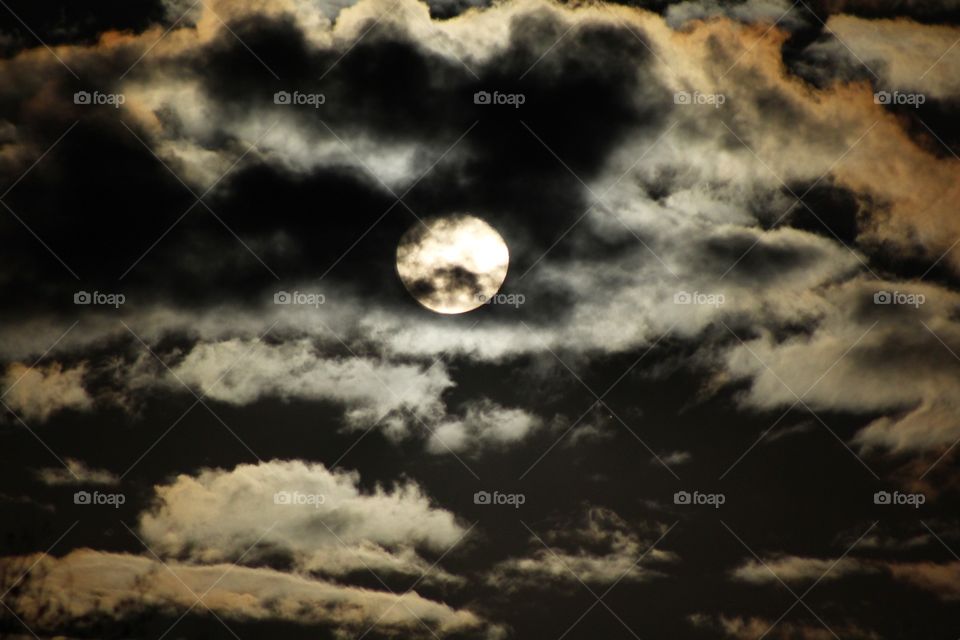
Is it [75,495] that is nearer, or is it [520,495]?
[75,495]

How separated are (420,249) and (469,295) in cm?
193

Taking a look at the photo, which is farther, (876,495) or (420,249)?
(420,249)

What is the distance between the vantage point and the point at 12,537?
19.3 metres

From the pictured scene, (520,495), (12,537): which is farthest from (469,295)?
(12,537)

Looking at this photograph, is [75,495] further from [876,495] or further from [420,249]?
[876,495]

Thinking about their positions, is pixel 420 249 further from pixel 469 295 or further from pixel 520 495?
pixel 520 495

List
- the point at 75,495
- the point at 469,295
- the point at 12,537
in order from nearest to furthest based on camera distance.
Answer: the point at 75,495 → the point at 469,295 → the point at 12,537

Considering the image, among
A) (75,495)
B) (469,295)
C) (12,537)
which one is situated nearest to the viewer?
(75,495)

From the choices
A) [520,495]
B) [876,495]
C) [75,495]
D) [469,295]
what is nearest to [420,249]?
[469,295]

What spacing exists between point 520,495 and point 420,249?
7328 millimetres


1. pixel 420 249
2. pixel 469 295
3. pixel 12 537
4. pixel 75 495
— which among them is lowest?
pixel 12 537

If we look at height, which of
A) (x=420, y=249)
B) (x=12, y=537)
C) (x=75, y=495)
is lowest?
(x=12, y=537)

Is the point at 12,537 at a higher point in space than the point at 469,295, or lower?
lower

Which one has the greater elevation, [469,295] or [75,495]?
[469,295]
